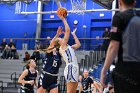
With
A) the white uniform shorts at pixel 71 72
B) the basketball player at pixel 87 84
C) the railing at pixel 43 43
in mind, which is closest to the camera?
the white uniform shorts at pixel 71 72

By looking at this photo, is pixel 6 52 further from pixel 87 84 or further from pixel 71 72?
pixel 71 72

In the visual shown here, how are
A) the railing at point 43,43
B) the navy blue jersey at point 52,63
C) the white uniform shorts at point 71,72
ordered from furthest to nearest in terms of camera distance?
the railing at point 43,43
the navy blue jersey at point 52,63
the white uniform shorts at point 71,72

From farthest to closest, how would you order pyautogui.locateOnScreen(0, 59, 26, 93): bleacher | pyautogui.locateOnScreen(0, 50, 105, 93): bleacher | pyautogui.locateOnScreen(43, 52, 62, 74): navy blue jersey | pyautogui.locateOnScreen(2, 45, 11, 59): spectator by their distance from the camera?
pyautogui.locateOnScreen(2, 45, 11, 59): spectator, pyautogui.locateOnScreen(0, 59, 26, 93): bleacher, pyautogui.locateOnScreen(0, 50, 105, 93): bleacher, pyautogui.locateOnScreen(43, 52, 62, 74): navy blue jersey

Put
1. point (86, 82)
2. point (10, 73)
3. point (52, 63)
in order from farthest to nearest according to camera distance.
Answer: point (10, 73) < point (86, 82) < point (52, 63)

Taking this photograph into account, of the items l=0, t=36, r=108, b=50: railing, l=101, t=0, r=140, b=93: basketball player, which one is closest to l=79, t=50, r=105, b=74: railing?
l=0, t=36, r=108, b=50: railing

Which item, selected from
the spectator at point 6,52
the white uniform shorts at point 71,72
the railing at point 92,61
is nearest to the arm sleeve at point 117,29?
the white uniform shorts at point 71,72

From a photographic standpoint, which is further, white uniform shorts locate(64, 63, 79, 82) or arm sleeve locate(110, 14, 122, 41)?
white uniform shorts locate(64, 63, 79, 82)

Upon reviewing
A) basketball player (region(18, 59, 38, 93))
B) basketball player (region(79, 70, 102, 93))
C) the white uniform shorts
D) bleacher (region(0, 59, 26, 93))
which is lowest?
bleacher (region(0, 59, 26, 93))

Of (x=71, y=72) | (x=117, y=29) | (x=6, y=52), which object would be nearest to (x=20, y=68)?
(x=6, y=52)

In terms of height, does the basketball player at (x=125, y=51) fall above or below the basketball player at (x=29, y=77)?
A: above

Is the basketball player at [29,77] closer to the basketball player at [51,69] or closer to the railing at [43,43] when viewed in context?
the basketball player at [51,69]

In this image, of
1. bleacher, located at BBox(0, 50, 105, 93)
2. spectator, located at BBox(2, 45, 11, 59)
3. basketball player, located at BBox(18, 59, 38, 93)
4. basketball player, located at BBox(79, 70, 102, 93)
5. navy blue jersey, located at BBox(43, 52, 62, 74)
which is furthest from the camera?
spectator, located at BBox(2, 45, 11, 59)

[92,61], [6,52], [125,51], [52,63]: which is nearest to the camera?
[125,51]

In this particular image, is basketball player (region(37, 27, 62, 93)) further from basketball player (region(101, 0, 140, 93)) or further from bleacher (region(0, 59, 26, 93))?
bleacher (region(0, 59, 26, 93))
